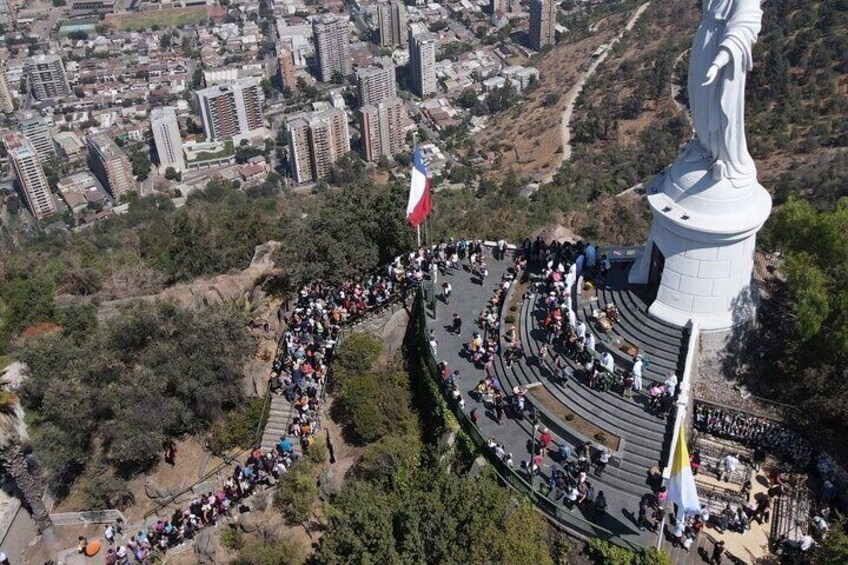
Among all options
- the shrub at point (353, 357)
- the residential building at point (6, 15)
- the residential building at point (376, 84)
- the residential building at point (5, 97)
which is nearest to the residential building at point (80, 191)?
the residential building at point (5, 97)

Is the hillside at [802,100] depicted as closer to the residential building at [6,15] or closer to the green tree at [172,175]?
the green tree at [172,175]

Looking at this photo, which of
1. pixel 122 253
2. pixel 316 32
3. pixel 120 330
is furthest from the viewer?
pixel 316 32

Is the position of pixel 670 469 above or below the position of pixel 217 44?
above

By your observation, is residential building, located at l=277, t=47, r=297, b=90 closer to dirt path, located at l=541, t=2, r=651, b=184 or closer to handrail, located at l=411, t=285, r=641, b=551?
dirt path, located at l=541, t=2, r=651, b=184

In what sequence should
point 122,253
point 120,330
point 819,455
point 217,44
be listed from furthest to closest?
point 217,44 < point 122,253 < point 120,330 < point 819,455

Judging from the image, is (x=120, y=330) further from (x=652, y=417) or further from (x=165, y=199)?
(x=165, y=199)

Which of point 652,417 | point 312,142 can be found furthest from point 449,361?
point 312,142

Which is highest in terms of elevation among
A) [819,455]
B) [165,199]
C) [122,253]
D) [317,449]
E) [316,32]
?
[819,455]
